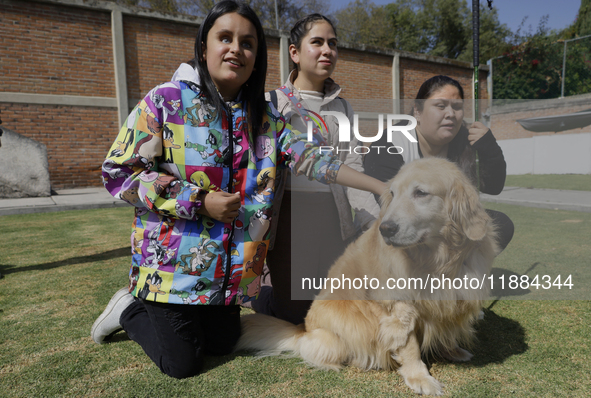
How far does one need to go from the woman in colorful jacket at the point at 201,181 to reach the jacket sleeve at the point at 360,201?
103 mm

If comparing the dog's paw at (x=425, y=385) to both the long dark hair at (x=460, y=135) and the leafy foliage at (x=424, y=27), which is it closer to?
the long dark hair at (x=460, y=135)

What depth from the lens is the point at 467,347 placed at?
219 cm

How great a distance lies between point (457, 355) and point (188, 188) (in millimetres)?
1737

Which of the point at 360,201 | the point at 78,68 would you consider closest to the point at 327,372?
the point at 360,201

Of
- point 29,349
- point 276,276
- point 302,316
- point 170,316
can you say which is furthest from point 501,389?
point 29,349

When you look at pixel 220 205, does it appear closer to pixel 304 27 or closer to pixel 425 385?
pixel 425 385

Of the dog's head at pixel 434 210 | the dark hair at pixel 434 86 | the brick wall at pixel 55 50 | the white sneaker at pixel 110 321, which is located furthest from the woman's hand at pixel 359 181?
the brick wall at pixel 55 50

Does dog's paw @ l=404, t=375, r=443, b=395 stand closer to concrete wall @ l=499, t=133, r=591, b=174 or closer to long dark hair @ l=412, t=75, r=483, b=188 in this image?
long dark hair @ l=412, t=75, r=483, b=188

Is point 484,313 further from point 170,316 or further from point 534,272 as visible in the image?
point 170,316

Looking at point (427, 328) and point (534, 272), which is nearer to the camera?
point (427, 328)

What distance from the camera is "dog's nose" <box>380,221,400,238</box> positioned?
173cm

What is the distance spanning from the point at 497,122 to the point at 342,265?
1137 mm

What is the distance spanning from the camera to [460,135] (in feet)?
6.25

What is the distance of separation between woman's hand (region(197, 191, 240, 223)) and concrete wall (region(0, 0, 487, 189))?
935 centimetres
